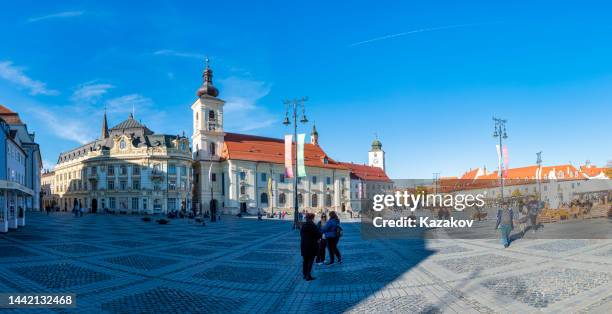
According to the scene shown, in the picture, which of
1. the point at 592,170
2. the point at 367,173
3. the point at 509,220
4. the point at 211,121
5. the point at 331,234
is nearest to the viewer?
the point at 331,234

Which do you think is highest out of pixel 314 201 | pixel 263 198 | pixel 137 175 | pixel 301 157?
pixel 301 157

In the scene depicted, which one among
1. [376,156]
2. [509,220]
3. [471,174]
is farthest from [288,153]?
[471,174]

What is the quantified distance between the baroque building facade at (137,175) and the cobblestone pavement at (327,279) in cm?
4958

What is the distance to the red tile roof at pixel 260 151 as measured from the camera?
229 feet

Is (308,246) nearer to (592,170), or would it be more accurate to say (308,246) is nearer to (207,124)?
(207,124)

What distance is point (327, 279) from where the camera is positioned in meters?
10.0

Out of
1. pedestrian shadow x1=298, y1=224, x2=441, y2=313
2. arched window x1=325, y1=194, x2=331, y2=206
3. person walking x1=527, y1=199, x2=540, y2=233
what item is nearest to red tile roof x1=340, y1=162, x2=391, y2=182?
arched window x1=325, y1=194, x2=331, y2=206

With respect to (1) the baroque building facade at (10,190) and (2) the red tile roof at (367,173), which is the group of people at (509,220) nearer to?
(1) the baroque building facade at (10,190)

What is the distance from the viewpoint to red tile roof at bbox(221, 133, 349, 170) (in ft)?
229

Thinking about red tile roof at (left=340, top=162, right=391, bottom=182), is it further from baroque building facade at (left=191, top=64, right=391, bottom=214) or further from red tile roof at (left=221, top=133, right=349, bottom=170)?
baroque building facade at (left=191, top=64, right=391, bottom=214)

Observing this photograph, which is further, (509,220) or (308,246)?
(509,220)

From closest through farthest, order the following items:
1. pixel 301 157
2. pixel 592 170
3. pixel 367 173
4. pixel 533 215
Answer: pixel 533 215 → pixel 301 157 → pixel 592 170 → pixel 367 173

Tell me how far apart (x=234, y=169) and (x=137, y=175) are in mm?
15718

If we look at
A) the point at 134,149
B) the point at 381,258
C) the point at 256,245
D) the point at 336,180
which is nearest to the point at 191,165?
the point at 134,149
